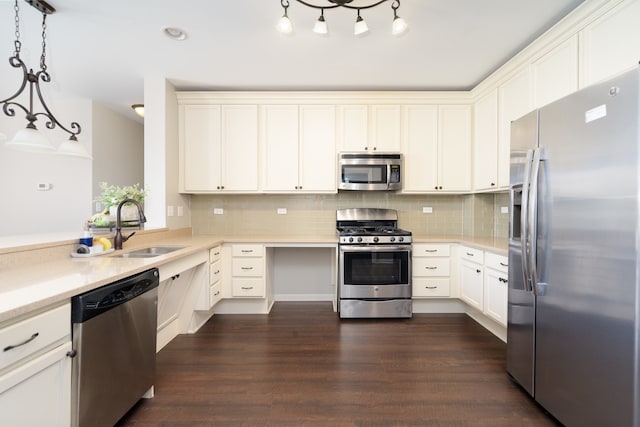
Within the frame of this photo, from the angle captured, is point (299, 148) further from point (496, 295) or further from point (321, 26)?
point (496, 295)

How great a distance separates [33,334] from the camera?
3.40 feet

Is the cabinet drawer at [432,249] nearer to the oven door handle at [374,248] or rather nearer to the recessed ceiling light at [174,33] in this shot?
the oven door handle at [374,248]

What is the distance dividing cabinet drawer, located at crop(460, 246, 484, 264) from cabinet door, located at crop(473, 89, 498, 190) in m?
0.67

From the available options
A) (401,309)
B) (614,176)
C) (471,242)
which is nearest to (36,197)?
(401,309)

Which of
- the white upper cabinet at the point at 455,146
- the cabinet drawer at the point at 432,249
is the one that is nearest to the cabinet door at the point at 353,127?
the white upper cabinet at the point at 455,146

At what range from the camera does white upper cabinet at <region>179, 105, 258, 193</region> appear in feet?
11.1

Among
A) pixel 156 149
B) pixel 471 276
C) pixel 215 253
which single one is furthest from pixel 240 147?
pixel 471 276

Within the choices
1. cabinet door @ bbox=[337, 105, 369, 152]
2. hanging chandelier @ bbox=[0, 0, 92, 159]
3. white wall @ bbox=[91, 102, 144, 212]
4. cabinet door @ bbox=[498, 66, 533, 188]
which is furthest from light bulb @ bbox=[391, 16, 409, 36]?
white wall @ bbox=[91, 102, 144, 212]

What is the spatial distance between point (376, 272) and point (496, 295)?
1.10 m

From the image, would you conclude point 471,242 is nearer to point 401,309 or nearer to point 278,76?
point 401,309

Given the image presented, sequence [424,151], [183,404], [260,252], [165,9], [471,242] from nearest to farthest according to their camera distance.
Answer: [183,404] → [165,9] → [471,242] → [260,252] → [424,151]

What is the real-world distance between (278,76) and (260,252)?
1866 millimetres

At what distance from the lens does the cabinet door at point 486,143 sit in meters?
2.94

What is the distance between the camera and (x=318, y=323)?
2.99 meters
